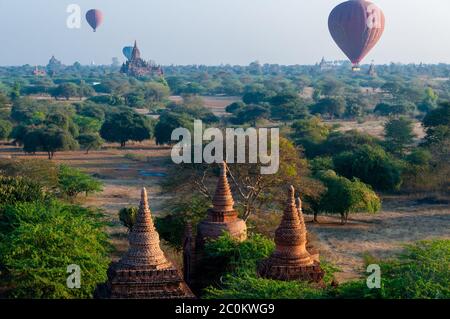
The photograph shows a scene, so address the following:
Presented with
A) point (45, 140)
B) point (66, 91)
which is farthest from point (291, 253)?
point (66, 91)

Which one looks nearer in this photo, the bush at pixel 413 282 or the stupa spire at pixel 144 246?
the bush at pixel 413 282

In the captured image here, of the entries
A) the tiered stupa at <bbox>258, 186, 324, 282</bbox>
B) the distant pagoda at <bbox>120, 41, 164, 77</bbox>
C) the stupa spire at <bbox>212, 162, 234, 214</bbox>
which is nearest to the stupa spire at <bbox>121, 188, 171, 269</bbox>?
the tiered stupa at <bbox>258, 186, 324, 282</bbox>

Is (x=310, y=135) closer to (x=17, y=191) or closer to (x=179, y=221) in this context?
(x=179, y=221)

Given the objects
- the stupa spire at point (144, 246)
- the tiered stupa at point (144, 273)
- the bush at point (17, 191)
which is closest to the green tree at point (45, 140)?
the bush at point (17, 191)

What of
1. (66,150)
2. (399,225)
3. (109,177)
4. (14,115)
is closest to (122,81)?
(14,115)

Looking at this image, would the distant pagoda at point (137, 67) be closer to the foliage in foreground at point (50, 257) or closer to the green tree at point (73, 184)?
the green tree at point (73, 184)

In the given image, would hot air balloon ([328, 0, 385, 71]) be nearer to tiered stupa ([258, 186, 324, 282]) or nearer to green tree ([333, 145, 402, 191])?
green tree ([333, 145, 402, 191])
